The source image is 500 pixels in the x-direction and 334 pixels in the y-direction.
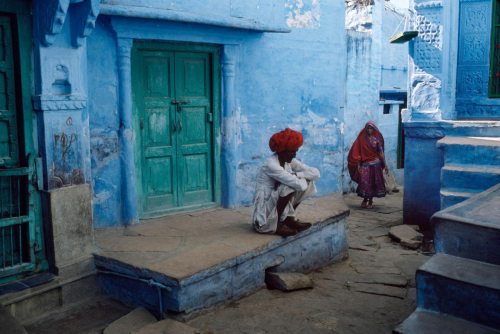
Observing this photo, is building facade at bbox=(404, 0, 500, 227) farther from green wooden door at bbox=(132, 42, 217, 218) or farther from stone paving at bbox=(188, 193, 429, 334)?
green wooden door at bbox=(132, 42, 217, 218)

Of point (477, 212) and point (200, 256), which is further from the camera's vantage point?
point (200, 256)

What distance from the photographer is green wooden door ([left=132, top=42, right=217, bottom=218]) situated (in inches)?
234

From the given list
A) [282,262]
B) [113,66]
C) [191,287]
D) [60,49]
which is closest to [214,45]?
[113,66]

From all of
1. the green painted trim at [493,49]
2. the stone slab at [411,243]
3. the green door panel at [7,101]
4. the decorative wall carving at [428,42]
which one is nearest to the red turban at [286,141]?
the green door panel at [7,101]

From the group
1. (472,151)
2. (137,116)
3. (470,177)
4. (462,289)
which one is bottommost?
(462,289)

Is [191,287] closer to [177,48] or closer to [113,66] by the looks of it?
[113,66]

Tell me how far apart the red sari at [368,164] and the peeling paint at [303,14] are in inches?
97.8

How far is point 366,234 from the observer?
Answer: 744 centimetres

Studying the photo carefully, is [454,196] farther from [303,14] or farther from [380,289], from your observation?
[303,14]

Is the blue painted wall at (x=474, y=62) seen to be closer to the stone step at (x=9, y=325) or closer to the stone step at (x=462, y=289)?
the stone step at (x=462, y=289)

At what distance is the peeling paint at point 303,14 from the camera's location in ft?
24.2

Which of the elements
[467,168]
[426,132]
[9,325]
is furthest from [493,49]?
[9,325]

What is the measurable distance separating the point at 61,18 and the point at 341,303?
3.49 metres

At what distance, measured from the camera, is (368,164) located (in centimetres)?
924
